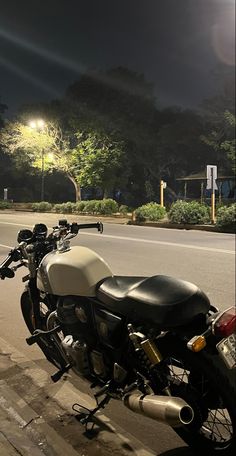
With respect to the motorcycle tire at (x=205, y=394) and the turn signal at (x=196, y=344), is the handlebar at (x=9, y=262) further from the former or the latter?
the turn signal at (x=196, y=344)

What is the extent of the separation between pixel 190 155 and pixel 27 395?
4333 centimetres

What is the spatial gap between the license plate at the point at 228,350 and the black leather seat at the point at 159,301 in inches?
8.1

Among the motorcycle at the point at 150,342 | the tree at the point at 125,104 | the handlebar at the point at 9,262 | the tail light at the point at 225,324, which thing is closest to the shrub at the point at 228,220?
the handlebar at the point at 9,262

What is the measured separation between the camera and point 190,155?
1807 inches

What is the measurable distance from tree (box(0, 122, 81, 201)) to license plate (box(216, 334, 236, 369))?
3500 centimetres

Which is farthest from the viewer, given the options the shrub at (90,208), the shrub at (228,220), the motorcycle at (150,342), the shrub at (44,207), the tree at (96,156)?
the tree at (96,156)

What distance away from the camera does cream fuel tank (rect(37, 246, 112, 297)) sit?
3113 mm

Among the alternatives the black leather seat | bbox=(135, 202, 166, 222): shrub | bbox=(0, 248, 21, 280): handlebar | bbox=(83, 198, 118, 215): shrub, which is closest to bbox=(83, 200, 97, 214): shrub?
bbox=(83, 198, 118, 215): shrub

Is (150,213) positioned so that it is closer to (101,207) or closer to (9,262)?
(101,207)

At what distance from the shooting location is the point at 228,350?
2.60 m

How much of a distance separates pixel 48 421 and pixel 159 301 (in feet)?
4.48

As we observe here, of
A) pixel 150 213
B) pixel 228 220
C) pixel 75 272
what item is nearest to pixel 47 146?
pixel 150 213

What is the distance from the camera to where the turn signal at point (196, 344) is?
8.34ft

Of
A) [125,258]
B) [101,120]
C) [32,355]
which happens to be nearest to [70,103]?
[101,120]
